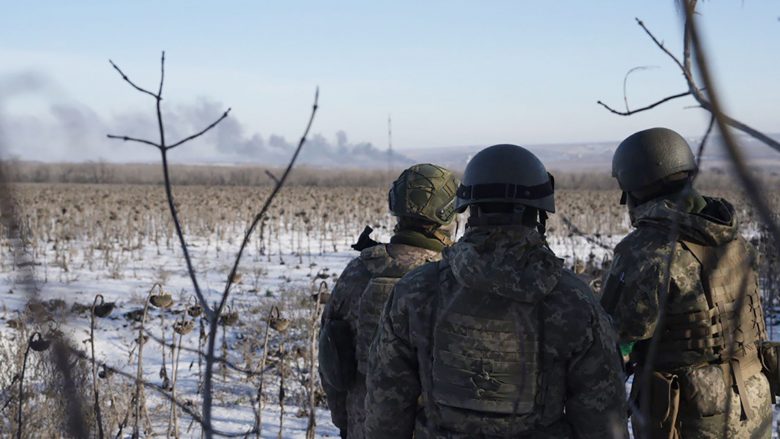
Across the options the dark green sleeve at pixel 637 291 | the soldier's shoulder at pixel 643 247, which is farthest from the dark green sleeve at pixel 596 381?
the soldier's shoulder at pixel 643 247

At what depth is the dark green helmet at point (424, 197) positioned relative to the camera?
10.6ft

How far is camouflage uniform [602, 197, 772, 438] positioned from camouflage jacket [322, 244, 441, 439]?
2.73 feet

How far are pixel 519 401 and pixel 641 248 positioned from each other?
3.58 ft

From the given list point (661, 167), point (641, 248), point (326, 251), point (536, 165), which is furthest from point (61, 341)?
point (326, 251)

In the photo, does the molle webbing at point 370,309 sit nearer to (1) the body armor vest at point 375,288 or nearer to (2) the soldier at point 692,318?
(1) the body armor vest at point 375,288

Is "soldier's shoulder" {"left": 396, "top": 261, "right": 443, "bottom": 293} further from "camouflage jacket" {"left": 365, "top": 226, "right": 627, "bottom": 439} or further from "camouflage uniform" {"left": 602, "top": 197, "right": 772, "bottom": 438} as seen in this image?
"camouflage uniform" {"left": 602, "top": 197, "right": 772, "bottom": 438}

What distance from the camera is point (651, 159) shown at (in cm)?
317

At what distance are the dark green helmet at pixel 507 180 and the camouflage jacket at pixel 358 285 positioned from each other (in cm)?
71

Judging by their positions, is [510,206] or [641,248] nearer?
[510,206]

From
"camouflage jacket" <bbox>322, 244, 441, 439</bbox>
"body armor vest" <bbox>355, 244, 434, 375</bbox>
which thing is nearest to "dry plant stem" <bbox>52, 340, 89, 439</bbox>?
"body armor vest" <bbox>355, 244, 434, 375</bbox>

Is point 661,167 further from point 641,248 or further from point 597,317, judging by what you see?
point 597,317

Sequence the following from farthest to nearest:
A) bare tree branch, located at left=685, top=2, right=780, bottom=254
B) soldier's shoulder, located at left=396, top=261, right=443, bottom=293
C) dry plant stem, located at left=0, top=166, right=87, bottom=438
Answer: soldier's shoulder, located at left=396, top=261, right=443, bottom=293 → dry plant stem, located at left=0, top=166, right=87, bottom=438 → bare tree branch, located at left=685, top=2, right=780, bottom=254

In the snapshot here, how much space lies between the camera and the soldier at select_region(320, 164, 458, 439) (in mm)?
3049

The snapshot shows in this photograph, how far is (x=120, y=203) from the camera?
23.1 m
